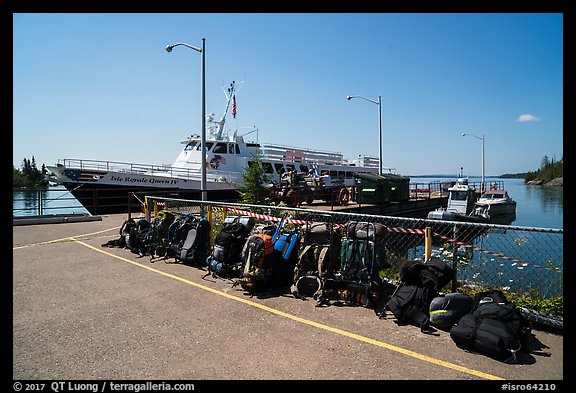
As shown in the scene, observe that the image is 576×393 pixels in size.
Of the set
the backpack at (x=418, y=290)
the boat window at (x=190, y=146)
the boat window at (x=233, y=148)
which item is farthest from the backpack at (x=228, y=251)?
the boat window at (x=190, y=146)

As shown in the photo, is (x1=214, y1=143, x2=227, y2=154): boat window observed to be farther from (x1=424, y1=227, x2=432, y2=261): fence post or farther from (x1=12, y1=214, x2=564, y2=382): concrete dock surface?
(x1=424, y1=227, x2=432, y2=261): fence post

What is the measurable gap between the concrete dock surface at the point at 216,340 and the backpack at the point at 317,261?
0.27m

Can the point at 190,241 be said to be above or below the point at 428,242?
below

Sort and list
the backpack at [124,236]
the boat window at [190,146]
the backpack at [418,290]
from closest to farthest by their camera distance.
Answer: the backpack at [418,290] < the backpack at [124,236] < the boat window at [190,146]

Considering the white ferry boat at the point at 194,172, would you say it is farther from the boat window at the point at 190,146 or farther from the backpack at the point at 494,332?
the backpack at the point at 494,332

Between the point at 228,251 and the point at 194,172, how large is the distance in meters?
20.3

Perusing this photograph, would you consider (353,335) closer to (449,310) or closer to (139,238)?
(449,310)

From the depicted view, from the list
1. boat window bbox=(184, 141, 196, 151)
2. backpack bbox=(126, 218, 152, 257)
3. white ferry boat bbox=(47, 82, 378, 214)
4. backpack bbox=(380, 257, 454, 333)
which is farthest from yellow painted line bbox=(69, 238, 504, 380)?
boat window bbox=(184, 141, 196, 151)

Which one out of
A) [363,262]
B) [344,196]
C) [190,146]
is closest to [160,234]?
[363,262]

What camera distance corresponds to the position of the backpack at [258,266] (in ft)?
18.3

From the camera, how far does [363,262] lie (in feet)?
17.2
